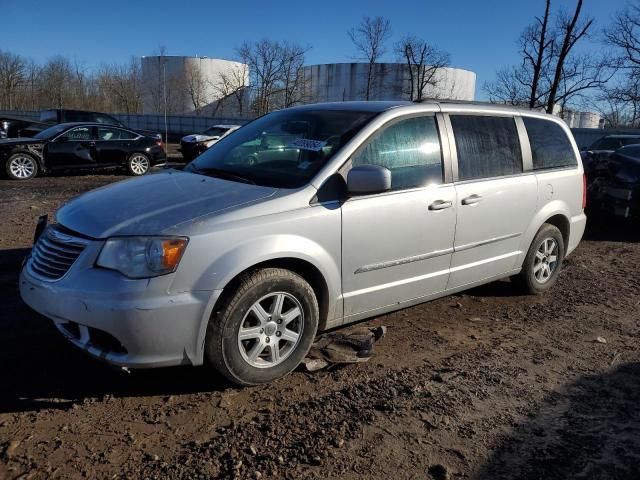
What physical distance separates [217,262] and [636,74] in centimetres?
3653

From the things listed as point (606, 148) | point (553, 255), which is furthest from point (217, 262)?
point (606, 148)

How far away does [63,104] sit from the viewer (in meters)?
59.8

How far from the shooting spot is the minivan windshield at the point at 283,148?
3568 mm

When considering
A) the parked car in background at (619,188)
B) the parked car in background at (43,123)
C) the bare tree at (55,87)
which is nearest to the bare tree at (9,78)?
the bare tree at (55,87)

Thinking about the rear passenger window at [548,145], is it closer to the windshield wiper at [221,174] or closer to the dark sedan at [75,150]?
the windshield wiper at [221,174]

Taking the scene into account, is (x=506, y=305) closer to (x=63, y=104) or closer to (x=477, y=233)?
(x=477, y=233)

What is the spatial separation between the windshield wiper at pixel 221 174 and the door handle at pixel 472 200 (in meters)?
1.67

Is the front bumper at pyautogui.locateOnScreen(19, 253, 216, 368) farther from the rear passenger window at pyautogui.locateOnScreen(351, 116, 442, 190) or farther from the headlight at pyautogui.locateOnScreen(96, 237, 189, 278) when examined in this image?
the rear passenger window at pyautogui.locateOnScreen(351, 116, 442, 190)

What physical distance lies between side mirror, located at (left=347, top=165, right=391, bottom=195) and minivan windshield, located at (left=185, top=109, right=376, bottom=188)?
246 millimetres

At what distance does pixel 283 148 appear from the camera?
3.92m

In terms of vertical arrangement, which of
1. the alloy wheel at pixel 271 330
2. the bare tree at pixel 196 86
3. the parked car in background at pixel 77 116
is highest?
the bare tree at pixel 196 86

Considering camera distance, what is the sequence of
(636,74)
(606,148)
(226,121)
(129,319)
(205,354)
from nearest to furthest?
1. (129,319)
2. (205,354)
3. (606,148)
4. (636,74)
5. (226,121)

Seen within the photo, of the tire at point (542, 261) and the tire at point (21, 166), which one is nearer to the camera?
Result: the tire at point (542, 261)

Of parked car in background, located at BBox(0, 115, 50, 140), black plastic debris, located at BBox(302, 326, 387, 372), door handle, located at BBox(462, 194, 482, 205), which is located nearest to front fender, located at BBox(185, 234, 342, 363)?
black plastic debris, located at BBox(302, 326, 387, 372)
